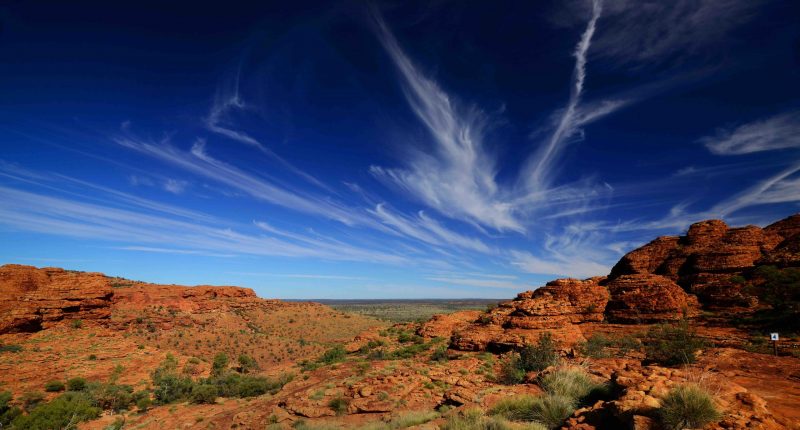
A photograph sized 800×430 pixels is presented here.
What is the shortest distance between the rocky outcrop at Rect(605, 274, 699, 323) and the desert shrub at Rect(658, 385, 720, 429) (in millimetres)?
26319

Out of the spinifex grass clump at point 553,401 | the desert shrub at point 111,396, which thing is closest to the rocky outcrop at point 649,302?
the spinifex grass clump at point 553,401

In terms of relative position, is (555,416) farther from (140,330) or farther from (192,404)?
(140,330)

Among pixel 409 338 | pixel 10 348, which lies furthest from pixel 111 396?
pixel 409 338

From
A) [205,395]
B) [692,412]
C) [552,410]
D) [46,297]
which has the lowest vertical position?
[205,395]

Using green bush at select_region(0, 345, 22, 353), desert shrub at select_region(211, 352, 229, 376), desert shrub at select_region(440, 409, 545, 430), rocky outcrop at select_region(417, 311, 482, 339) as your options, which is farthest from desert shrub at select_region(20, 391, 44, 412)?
rocky outcrop at select_region(417, 311, 482, 339)

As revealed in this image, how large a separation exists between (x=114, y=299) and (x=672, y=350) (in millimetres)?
59222

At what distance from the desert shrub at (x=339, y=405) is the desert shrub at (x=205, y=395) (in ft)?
33.7

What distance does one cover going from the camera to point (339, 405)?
12.4m

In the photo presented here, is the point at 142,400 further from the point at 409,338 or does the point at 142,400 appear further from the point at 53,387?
the point at 409,338

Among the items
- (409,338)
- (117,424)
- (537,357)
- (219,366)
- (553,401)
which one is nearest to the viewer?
(553,401)

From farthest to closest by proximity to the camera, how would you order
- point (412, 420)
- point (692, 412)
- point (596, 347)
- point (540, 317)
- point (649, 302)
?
point (649, 302)
point (540, 317)
point (596, 347)
point (412, 420)
point (692, 412)

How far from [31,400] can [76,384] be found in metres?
2.33

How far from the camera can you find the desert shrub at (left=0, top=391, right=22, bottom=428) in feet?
51.8

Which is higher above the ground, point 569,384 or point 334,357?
point 569,384
